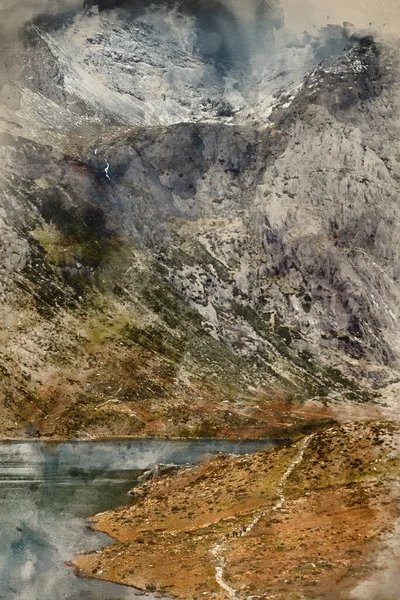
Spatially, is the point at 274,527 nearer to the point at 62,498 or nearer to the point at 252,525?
the point at 252,525

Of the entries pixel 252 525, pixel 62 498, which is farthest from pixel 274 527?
pixel 62 498

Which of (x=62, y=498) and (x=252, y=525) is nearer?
(x=252, y=525)

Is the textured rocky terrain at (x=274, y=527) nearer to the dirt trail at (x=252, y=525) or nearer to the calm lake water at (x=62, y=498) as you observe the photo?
the dirt trail at (x=252, y=525)

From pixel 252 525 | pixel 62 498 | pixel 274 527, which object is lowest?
pixel 62 498

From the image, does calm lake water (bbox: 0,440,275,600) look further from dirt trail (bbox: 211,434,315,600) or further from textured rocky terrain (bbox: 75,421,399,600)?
dirt trail (bbox: 211,434,315,600)

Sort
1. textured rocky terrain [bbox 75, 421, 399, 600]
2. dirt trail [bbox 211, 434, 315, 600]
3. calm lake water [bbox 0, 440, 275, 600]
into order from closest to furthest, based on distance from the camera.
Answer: textured rocky terrain [bbox 75, 421, 399, 600] < dirt trail [bbox 211, 434, 315, 600] < calm lake water [bbox 0, 440, 275, 600]

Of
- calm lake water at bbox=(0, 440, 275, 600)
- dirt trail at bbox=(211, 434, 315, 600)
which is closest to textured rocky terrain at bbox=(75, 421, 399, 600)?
dirt trail at bbox=(211, 434, 315, 600)

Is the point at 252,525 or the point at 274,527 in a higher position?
the point at 274,527

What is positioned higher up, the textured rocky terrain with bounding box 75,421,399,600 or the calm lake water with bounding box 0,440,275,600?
the textured rocky terrain with bounding box 75,421,399,600
